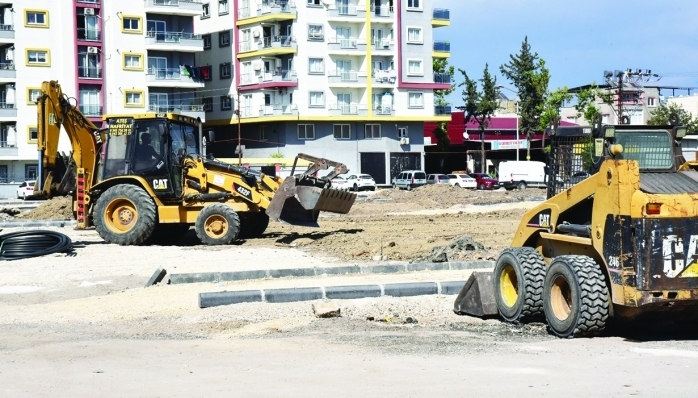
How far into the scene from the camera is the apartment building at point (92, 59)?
228ft

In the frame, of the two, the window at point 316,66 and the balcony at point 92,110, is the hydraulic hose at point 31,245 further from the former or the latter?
the window at point 316,66

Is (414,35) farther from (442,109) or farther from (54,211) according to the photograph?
(54,211)

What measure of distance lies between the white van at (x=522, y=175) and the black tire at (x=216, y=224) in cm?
4388

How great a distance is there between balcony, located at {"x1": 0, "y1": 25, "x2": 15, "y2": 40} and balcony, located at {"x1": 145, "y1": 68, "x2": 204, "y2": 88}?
9.71m

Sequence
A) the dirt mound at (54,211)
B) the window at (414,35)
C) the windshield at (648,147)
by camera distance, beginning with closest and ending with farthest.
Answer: the windshield at (648,147) → the dirt mound at (54,211) → the window at (414,35)

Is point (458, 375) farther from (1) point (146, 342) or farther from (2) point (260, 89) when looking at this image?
(2) point (260, 89)

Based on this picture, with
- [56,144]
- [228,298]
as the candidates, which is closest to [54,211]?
[56,144]

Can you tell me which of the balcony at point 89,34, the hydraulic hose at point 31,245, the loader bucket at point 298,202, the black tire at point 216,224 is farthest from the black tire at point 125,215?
the balcony at point 89,34

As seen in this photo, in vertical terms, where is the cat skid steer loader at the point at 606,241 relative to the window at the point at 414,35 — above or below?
below

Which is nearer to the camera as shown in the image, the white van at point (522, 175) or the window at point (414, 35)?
the white van at point (522, 175)

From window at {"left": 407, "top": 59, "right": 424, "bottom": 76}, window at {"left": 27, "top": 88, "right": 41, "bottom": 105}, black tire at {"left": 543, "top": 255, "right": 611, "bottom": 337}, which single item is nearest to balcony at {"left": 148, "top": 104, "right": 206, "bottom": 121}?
window at {"left": 27, "top": 88, "right": 41, "bottom": 105}

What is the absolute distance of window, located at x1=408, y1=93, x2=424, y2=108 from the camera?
260 feet

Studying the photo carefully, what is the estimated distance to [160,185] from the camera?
2427 centimetres

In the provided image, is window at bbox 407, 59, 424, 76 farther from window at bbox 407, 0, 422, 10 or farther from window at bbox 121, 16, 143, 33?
window at bbox 121, 16, 143, 33
